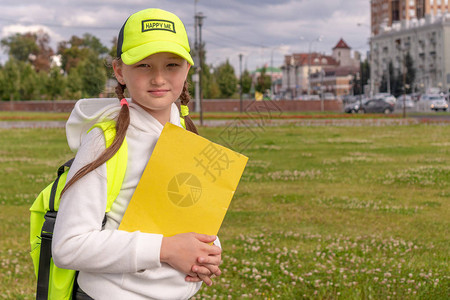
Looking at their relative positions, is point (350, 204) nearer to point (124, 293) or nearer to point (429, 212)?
point (429, 212)

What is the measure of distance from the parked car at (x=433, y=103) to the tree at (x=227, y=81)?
24344 mm

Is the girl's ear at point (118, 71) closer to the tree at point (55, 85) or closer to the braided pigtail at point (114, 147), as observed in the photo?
the braided pigtail at point (114, 147)

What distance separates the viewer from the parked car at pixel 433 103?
199ft

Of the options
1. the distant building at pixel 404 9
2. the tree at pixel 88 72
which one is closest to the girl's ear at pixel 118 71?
the tree at pixel 88 72

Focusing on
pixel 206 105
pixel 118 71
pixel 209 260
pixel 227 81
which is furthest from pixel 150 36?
pixel 227 81

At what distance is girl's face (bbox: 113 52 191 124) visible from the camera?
7.07 feet

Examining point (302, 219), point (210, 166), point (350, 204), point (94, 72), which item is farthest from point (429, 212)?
point (94, 72)

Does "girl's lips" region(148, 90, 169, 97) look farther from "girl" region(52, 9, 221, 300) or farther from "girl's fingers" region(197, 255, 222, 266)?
"girl's fingers" region(197, 255, 222, 266)

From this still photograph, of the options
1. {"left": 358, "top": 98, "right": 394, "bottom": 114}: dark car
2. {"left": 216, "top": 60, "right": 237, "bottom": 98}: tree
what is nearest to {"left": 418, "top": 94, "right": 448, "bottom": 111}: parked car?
{"left": 358, "top": 98, "right": 394, "bottom": 114}: dark car

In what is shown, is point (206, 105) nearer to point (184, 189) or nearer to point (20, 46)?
point (20, 46)

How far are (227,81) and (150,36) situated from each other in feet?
251

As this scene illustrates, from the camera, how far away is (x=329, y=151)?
19.7 metres

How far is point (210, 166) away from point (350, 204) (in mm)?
8335

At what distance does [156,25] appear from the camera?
2.09 m
